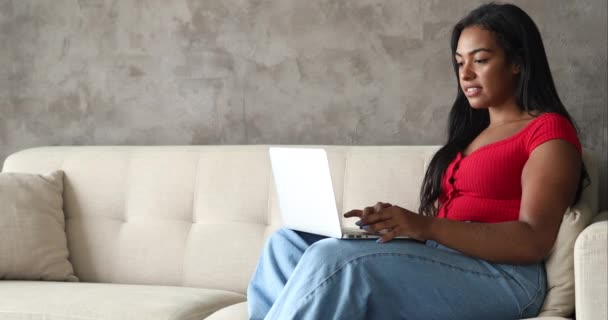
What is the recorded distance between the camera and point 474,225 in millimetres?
1706

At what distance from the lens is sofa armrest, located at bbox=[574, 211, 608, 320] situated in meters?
1.48

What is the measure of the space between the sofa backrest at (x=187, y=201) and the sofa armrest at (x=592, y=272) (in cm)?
76

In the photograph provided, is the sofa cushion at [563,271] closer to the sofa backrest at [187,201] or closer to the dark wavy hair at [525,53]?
the dark wavy hair at [525,53]

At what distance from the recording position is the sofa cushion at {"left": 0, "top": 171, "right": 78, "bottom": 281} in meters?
2.46

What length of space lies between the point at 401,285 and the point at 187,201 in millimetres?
1107

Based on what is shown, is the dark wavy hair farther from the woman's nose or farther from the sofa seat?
the sofa seat

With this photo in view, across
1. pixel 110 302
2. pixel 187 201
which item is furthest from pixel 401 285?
pixel 187 201

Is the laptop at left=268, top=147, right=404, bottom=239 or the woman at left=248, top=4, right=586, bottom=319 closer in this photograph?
the woman at left=248, top=4, right=586, bottom=319

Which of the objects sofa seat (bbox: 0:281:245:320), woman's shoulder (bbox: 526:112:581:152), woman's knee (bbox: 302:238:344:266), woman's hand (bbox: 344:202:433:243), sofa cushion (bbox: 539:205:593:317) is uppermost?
woman's shoulder (bbox: 526:112:581:152)

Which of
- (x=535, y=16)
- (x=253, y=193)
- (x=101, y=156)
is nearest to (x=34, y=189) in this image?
(x=101, y=156)

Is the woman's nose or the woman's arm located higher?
the woman's nose

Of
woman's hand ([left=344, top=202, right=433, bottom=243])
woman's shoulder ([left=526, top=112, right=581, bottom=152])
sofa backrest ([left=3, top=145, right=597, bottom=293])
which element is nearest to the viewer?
woman's hand ([left=344, top=202, right=433, bottom=243])

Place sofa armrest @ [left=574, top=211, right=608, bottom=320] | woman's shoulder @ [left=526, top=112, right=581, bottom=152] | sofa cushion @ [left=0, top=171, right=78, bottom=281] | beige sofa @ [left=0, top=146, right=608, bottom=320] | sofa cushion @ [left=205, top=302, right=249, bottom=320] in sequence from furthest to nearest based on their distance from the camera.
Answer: sofa cushion @ [left=0, top=171, right=78, bottom=281]
beige sofa @ [left=0, top=146, right=608, bottom=320]
sofa cushion @ [left=205, top=302, right=249, bottom=320]
woman's shoulder @ [left=526, top=112, right=581, bottom=152]
sofa armrest @ [left=574, top=211, right=608, bottom=320]

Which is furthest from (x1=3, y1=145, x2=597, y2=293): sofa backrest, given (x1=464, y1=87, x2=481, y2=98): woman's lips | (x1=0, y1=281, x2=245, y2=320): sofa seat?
(x1=464, y1=87, x2=481, y2=98): woman's lips
